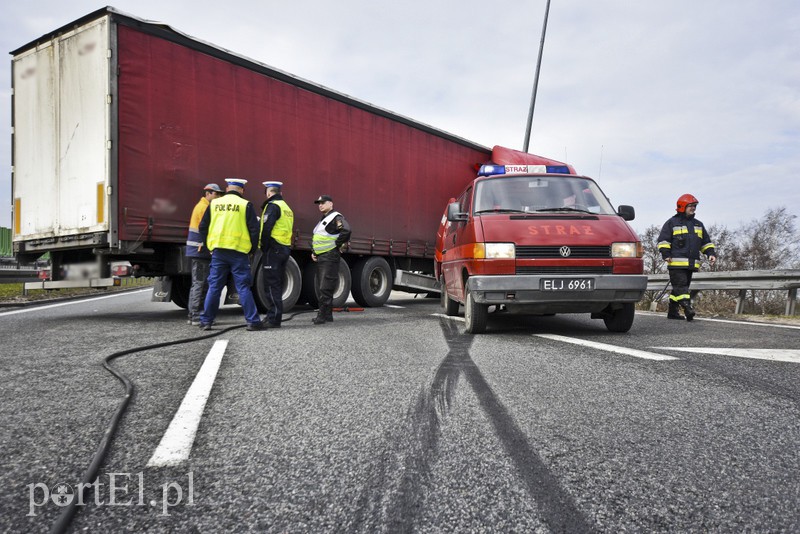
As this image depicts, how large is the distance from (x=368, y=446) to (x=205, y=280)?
5.61m

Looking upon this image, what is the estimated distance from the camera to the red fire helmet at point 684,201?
7.91m

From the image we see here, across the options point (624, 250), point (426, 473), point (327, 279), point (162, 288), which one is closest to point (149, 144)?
point (162, 288)

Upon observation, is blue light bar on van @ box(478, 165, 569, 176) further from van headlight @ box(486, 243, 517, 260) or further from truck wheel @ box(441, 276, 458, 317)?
van headlight @ box(486, 243, 517, 260)

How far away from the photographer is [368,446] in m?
2.20

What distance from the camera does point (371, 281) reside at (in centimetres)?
1071

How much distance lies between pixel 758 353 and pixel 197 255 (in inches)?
246

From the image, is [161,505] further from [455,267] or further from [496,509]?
[455,267]

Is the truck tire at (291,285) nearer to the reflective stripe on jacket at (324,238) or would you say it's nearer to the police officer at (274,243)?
the reflective stripe on jacket at (324,238)

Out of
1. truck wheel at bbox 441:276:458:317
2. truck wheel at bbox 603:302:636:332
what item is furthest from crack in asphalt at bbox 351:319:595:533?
truck wheel at bbox 441:276:458:317

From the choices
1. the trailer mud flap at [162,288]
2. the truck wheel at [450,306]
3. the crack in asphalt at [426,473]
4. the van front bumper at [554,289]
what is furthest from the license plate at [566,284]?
the trailer mud flap at [162,288]

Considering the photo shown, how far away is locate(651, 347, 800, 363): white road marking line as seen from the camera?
405 cm

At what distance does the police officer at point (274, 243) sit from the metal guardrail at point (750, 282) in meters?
5.91

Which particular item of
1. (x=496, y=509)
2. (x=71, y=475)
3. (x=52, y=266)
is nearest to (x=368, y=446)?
(x=496, y=509)

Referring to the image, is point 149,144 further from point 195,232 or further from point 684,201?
point 684,201
